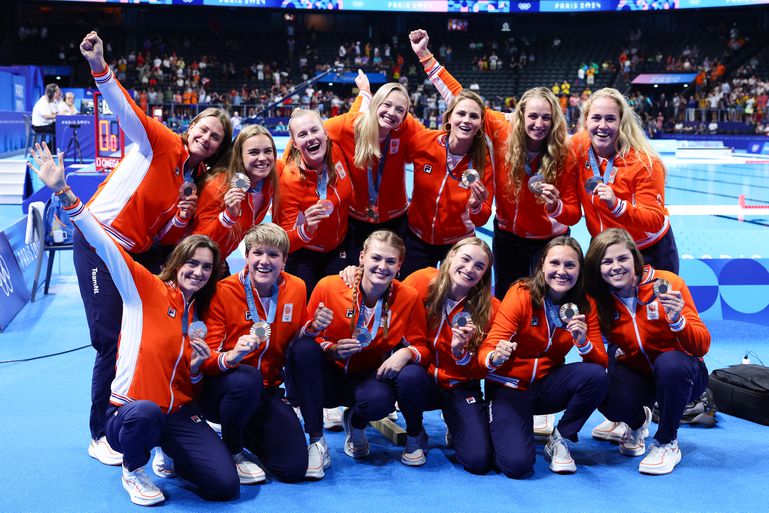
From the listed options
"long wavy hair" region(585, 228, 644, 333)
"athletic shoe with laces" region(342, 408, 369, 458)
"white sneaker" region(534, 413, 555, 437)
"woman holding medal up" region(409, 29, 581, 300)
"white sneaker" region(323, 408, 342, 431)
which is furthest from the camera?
"white sneaker" region(323, 408, 342, 431)

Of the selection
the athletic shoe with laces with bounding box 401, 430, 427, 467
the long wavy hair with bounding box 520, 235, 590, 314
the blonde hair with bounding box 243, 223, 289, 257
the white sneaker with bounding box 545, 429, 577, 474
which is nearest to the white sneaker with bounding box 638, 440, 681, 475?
the white sneaker with bounding box 545, 429, 577, 474

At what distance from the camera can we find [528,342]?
405 centimetres

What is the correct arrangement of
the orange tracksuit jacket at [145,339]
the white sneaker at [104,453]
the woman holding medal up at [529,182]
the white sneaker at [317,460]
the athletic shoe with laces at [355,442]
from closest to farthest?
the orange tracksuit jacket at [145,339] < the white sneaker at [317,460] < the white sneaker at [104,453] < the athletic shoe with laces at [355,442] < the woman holding medal up at [529,182]

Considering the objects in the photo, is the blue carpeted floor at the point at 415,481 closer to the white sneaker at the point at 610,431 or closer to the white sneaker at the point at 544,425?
the white sneaker at the point at 610,431

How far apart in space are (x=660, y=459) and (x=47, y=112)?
13.5m

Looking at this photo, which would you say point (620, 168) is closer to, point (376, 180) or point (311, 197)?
point (376, 180)

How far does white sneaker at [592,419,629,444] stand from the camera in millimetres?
4312

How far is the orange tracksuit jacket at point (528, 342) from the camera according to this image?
3.97m

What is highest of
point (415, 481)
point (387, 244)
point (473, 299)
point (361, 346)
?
point (387, 244)

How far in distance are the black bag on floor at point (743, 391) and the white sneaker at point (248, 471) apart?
9.00 ft

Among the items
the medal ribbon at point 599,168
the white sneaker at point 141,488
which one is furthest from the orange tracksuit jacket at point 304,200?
the white sneaker at point 141,488

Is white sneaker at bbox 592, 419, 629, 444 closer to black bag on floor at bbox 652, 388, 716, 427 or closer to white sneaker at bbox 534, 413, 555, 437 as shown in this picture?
white sneaker at bbox 534, 413, 555, 437

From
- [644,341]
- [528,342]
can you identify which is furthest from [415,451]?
[644,341]

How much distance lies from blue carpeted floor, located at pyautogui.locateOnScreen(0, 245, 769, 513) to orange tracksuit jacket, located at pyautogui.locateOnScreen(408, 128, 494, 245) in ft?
3.70
